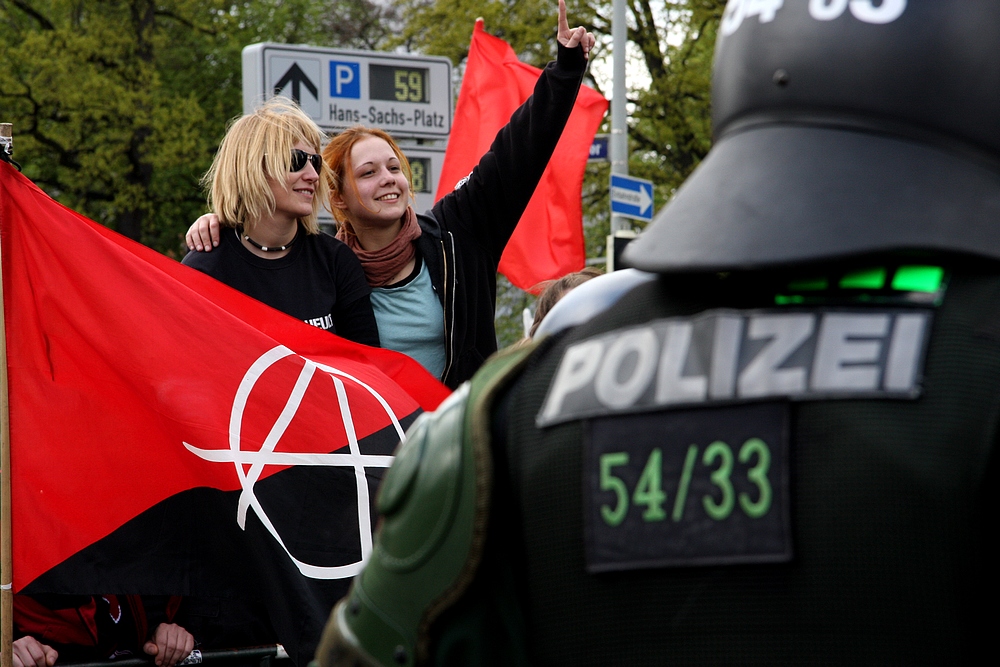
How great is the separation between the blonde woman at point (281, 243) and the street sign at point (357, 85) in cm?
366

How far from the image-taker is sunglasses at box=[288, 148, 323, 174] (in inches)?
172

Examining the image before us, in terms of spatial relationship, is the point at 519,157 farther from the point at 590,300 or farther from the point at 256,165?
the point at 590,300

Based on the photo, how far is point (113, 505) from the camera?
12.1ft

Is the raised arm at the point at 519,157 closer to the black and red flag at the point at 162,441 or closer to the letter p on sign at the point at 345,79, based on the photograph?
the black and red flag at the point at 162,441

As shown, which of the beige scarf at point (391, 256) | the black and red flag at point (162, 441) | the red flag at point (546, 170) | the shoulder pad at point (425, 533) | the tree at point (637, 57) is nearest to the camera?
the shoulder pad at point (425, 533)

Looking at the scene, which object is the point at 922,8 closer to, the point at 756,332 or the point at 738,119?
the point at 738,119

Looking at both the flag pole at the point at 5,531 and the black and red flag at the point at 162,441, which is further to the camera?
the black and red flag at the point at 162,441

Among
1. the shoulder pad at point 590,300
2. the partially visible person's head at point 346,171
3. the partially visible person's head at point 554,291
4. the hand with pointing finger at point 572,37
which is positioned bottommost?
the partially visible person's head at point 554,291

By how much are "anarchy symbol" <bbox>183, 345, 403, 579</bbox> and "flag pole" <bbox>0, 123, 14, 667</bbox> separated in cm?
50

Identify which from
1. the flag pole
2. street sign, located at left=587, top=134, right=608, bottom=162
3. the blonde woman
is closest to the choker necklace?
the blonde woman

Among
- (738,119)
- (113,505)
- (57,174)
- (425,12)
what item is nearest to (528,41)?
(425,12)

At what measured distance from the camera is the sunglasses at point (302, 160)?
4375mm

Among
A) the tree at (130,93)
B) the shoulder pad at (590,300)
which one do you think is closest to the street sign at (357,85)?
the shoulder pad at (590,300)

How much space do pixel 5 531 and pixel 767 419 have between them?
283 centimetres
